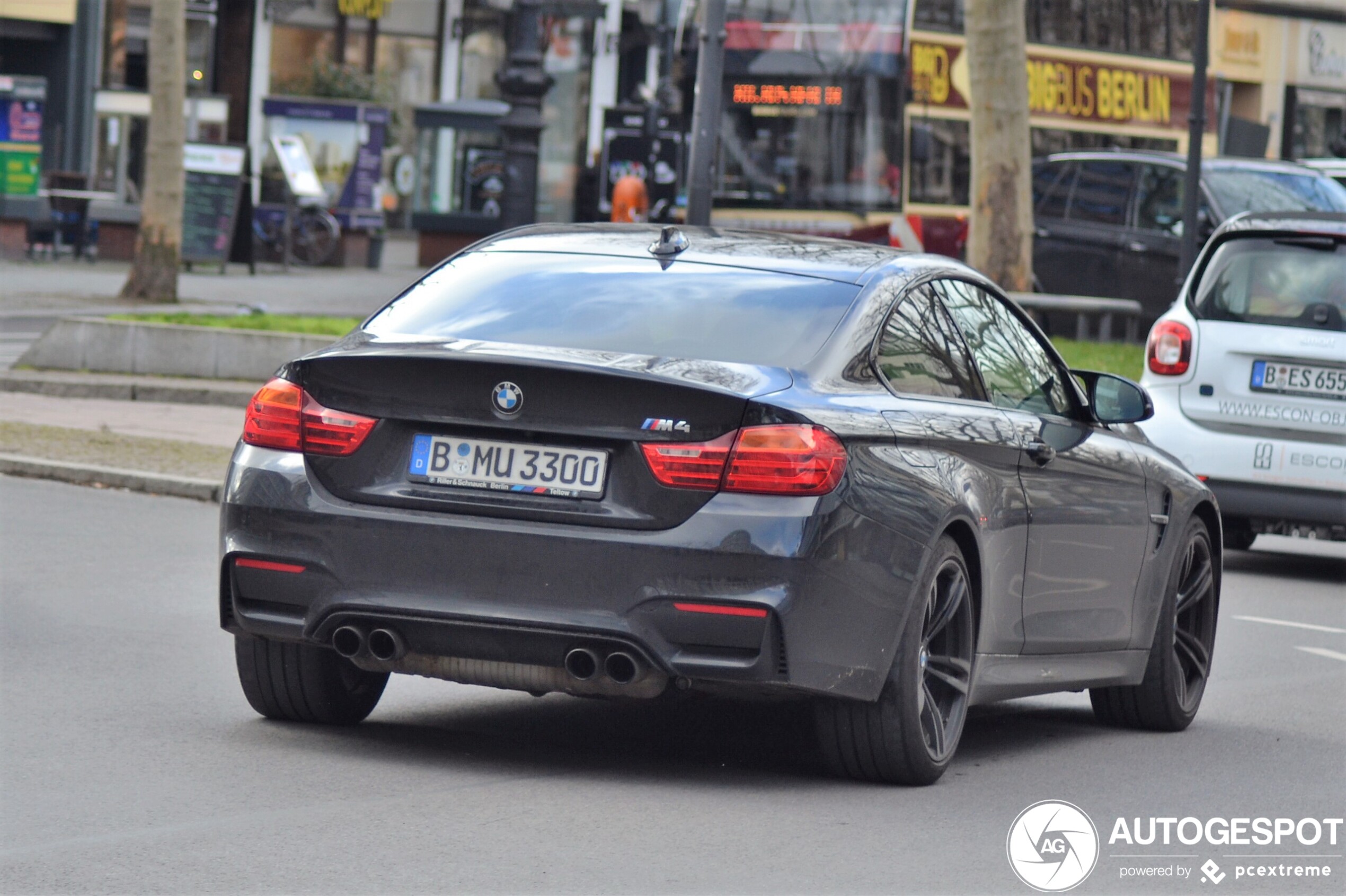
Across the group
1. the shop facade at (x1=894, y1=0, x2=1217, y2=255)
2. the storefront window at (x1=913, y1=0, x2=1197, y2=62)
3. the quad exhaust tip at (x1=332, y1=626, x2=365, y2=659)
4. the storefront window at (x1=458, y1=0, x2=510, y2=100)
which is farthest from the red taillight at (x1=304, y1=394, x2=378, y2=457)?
the storefront window at (x1=458, y1=0, x2=510, y2=100)

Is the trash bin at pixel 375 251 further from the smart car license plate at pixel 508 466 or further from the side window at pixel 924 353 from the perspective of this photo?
the smart car license plate at pixel 508 466

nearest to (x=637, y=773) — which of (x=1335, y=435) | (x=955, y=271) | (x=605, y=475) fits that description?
(x=605, y=475)

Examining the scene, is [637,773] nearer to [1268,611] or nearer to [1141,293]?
[1268,611]

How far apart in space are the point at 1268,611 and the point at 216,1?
38.7 meters

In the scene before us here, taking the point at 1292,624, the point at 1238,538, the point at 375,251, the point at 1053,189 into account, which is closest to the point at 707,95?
the point at 1238,538

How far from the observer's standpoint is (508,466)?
232 inches

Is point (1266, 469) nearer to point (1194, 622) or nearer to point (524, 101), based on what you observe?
point (1194, 622)

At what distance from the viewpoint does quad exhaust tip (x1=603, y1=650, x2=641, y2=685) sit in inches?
227

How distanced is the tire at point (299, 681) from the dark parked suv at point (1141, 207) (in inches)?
635

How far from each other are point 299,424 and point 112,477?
7.18 m

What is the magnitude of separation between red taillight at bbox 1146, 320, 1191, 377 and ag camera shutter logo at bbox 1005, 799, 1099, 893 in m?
6.47

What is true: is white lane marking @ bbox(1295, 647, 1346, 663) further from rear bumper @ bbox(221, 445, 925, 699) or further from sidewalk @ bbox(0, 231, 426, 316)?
sidewalk @ bbox(0, 231, 426, 316)

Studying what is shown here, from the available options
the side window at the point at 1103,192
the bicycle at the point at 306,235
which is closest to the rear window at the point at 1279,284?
the side window at the point at 1103,192

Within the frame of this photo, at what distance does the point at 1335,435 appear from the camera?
1205cm
